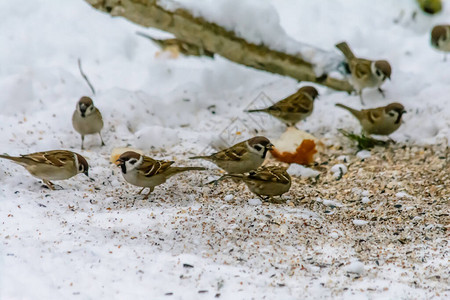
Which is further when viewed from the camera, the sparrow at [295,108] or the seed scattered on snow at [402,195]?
the sparrow at [295,108]

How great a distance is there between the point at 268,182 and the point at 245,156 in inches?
22.5

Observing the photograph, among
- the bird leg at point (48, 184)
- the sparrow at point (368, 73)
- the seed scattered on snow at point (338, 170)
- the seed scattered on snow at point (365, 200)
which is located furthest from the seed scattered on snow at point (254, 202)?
the sparrow at point (368, 73)

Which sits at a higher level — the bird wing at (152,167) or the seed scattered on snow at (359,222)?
the seed scattered on snow at (359,222)

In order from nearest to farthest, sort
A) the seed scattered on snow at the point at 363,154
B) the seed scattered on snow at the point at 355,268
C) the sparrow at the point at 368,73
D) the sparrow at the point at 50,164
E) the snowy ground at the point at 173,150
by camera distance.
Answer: the snowy ground at the point at 173,150 < the seed scattered on snow at the point at 355,268 < the sparrow at the point at 50,164 < the seed scattered on snow at the point at 363,154 < the sparrow at the point at 368,73

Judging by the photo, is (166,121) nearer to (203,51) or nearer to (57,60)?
(203,51)

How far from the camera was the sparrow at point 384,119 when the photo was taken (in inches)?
247

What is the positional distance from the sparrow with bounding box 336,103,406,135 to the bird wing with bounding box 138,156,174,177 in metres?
2.38

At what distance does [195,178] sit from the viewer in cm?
557

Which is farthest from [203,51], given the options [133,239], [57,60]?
[133,239]

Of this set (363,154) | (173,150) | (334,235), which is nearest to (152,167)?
(173,150)

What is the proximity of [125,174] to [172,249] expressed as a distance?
3.75ft

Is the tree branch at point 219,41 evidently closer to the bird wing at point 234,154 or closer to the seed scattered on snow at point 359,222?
the bird wing at point 234,154

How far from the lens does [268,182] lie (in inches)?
192

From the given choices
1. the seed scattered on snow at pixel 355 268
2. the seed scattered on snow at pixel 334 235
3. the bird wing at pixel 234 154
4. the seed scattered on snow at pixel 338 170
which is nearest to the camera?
the seed scattered on snow at pixel 355 268
